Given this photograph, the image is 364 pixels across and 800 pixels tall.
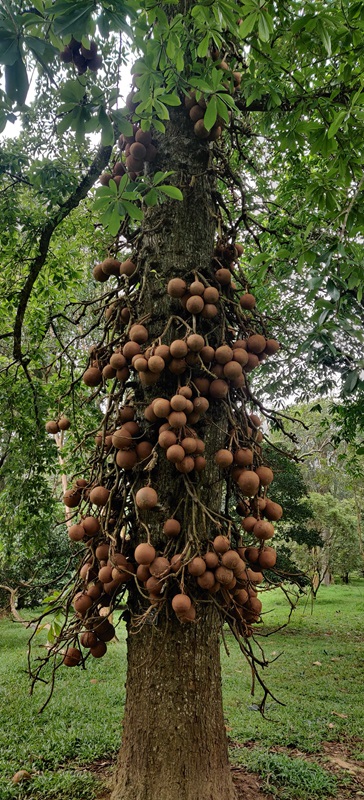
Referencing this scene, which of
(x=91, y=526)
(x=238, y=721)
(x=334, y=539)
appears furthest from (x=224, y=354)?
A: (x=334, y=539)

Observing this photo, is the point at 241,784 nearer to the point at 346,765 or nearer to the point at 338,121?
the point at 346,765

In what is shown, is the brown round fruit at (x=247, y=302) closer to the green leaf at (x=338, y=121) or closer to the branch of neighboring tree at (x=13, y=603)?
the green leaf at (x=338, y=121)

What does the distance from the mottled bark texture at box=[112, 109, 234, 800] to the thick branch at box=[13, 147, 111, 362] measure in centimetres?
99

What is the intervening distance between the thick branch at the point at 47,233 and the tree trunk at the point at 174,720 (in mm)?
1676

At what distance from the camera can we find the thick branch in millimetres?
2566

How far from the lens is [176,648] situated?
149 cm

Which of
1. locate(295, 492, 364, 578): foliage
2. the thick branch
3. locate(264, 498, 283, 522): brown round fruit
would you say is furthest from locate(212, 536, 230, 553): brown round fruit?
locate(295, 492, 364, 578): foliage

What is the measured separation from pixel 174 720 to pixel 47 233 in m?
2.26

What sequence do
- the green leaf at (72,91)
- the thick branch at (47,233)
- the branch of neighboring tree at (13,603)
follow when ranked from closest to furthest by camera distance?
the green leaf at (72,91), the branch of neighboring tree at (13,603), the thick branch at (47,233)

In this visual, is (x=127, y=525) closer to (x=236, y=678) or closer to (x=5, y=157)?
(x=5, y=157)

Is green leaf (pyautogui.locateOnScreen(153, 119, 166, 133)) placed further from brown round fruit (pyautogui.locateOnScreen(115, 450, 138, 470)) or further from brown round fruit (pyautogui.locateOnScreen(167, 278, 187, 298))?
brown round fruit (pyautogui.locateOnScreen(115, 450, 138, 470))

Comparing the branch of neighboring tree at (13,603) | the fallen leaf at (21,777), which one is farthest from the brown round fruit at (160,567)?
the fallen leaf at (21,777)

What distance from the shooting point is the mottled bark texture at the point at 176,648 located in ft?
4.70

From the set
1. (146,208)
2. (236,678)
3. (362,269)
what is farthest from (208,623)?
(236,678)
